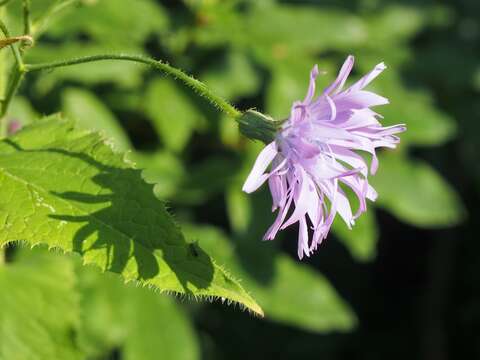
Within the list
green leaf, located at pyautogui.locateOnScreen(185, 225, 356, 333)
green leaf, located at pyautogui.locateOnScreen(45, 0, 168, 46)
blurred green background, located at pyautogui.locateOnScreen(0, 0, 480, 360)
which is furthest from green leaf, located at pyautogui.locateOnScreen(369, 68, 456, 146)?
green leaf, located at pyautogui.locateOnScreen(45, 0, 168, 46)

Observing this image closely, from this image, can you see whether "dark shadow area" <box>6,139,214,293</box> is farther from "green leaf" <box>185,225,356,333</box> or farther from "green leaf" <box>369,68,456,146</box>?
"green leaf" <box>369,68,456,146</box>

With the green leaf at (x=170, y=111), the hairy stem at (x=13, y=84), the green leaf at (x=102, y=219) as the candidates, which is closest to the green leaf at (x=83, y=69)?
the green leaf at (x=170, y=111)

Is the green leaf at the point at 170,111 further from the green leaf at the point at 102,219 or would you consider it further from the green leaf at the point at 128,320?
the green leaf at the point at 102,219

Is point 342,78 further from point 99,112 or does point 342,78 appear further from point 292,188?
point 99,112

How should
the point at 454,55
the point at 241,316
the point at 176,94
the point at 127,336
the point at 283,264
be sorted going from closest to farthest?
the point at 127,336, the point at 176,94, the point at 283,264, the point at 454,55, the point at 241,316

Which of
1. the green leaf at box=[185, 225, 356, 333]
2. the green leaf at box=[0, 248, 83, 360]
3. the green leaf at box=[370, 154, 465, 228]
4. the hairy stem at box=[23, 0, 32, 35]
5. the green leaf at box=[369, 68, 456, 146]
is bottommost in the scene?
the green leaf at box=[185, 225, 356, 333]

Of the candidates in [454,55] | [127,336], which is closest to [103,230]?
[127,336]
